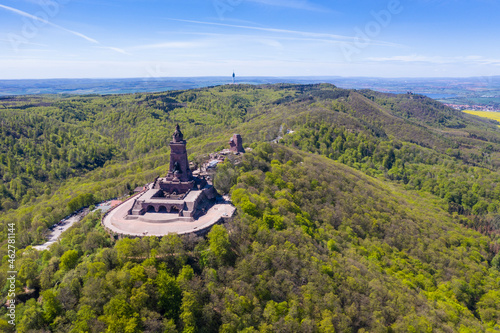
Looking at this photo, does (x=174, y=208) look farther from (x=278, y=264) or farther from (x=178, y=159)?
(x=278, y=264)

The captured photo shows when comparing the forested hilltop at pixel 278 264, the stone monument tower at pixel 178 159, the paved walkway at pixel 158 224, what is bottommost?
the forested hilltop at pixel 278 264

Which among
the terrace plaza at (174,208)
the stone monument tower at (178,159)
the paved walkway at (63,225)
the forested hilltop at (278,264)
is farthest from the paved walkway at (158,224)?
the paved walkway at (63,225)

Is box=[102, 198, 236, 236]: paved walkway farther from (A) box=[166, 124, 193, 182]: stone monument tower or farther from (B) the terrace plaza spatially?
(A) box=[166, 124, 193, 182]: stone monument tower

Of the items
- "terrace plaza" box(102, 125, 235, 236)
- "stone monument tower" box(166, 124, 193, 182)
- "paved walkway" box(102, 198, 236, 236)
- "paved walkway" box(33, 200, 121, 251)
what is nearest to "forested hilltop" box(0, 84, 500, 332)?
"paved walkway" box(33, 200, 121, 251)

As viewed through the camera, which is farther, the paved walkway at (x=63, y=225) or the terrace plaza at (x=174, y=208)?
the paved walkway at (x=63, y=225)

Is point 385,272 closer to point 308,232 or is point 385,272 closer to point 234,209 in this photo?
point 308,232

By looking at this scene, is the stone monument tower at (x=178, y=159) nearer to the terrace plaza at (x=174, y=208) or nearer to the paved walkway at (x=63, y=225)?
the terrace plaza at (x=174, y=208)

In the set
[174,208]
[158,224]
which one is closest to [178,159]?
[174,208]

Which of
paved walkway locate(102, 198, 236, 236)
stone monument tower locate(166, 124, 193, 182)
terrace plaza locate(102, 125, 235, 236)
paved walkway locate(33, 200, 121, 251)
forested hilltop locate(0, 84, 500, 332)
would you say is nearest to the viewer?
forested hilltop locate(0, 84, 500, 332)

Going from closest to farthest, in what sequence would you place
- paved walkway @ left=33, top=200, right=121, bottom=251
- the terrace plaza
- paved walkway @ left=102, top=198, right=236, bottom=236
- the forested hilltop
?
the forested hilltop, paved walkway @ left=102, top=198, right=236, bottom=236, the terrace plaza, paved walkway @ left=33, top=200, right=121, bottom=251
